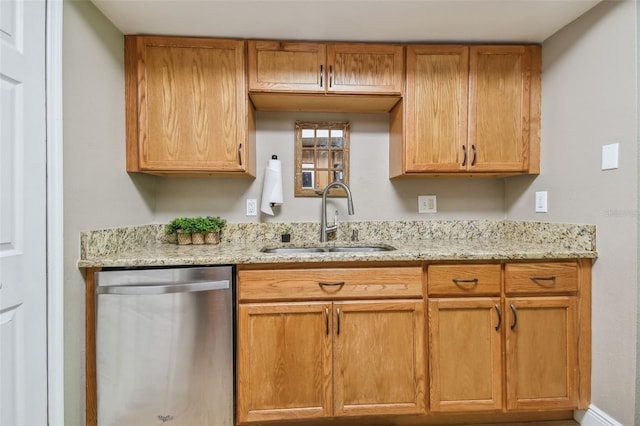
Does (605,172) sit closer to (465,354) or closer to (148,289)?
(465,354)

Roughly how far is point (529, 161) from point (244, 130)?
1.69m

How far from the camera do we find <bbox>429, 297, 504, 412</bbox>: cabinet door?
1476mm

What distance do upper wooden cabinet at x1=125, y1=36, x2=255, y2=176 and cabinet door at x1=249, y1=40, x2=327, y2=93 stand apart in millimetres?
80

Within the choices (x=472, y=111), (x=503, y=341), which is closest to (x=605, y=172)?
(x=472, y=111)

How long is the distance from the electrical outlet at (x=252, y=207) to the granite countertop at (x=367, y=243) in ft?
0.29

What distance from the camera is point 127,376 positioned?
136 cm

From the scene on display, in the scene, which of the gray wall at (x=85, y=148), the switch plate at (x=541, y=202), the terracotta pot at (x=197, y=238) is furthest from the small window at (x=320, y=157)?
the switch plate at (x=541, y=202)

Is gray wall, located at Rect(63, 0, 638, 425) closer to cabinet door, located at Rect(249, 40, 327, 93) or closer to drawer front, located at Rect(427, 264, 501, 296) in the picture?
drawer front, located at Rect(427, 264, 501, 296)

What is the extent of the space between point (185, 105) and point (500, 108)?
1828 millimetres

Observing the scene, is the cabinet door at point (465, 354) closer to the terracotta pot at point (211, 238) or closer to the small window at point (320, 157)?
the small window at point (320, 157)

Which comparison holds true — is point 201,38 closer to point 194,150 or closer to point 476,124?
point 194,150
